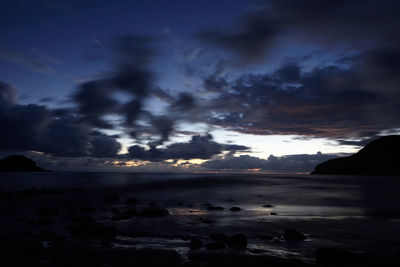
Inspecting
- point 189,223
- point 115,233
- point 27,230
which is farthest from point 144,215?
point 27,230

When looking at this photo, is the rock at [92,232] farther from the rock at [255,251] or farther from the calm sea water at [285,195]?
the calm sea water at [285,195]

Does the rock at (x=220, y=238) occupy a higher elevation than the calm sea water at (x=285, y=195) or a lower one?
higher

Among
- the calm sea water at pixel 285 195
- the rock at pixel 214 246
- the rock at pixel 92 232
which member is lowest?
the calm sea water at pixel 285 195

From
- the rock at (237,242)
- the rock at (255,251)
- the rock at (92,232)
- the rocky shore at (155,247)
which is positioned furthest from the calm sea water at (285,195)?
the rock at (92,232)

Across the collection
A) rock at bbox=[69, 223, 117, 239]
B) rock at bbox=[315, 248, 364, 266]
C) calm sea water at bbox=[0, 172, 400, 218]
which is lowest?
calm sea water at bbox=[0, 172, 400, 218]

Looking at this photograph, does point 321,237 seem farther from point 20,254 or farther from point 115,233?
point 20,254

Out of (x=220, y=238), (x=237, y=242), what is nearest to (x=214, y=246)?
(x=237, y=242)

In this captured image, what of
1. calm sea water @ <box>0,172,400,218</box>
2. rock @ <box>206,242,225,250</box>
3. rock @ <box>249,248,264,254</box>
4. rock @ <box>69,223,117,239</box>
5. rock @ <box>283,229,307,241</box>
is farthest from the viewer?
A: calm sea water @ <box>0,172,400,218</box>

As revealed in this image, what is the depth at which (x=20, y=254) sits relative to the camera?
8.99 metres

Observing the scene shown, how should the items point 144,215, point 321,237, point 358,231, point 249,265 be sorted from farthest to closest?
point 144,215 → point 358,231 → point 321,237 → point 249,265

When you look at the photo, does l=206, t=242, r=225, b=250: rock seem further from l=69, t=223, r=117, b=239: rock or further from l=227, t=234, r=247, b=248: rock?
l=69, t=223, r=117, b=239: rock

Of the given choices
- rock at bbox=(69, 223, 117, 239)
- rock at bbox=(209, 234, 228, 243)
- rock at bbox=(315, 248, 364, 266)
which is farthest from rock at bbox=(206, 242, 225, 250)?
rock at bbox=(69, 223, 117, 239)

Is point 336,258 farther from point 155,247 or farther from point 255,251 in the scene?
point 155,247

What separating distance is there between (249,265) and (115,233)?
7515 millimetres
